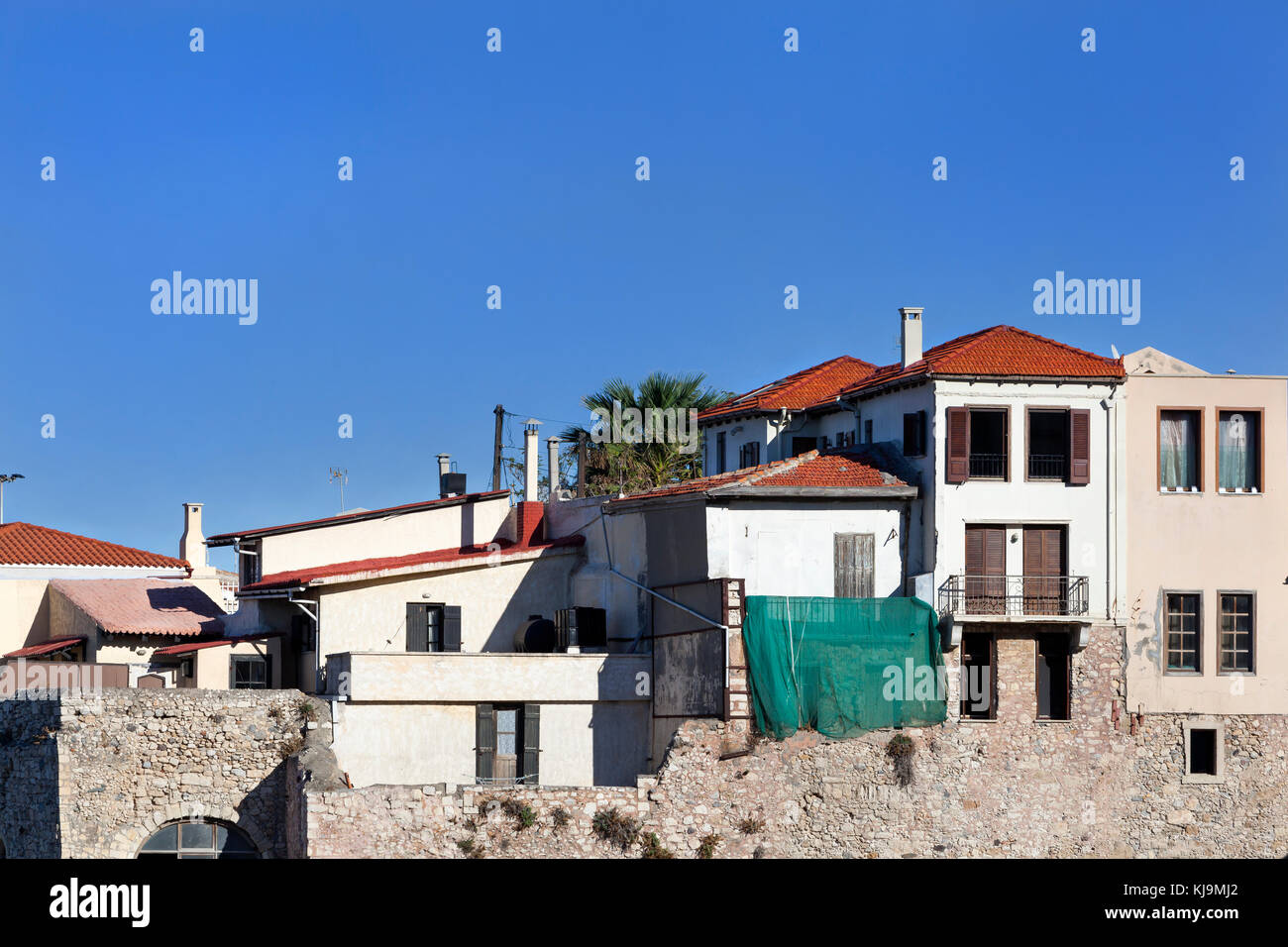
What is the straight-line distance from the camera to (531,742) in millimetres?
43156

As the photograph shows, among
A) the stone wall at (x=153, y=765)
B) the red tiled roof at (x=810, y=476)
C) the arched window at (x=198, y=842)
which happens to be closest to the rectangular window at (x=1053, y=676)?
the red tiled roof at (x=810, y=476)

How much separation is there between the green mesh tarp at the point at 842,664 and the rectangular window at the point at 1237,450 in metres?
8.71

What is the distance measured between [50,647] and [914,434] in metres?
26.1

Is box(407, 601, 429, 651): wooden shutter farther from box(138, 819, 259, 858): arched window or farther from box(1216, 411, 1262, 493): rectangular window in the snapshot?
box(1216, 411, 1262, 493): rectangular window

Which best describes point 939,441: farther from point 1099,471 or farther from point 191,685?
point 191,685

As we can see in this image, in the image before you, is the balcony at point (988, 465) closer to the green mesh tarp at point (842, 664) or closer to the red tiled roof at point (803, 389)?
the green mesh tarp at point (842, 664)

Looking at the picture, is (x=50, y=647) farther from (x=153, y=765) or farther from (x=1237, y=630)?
(x=1237, y=630)

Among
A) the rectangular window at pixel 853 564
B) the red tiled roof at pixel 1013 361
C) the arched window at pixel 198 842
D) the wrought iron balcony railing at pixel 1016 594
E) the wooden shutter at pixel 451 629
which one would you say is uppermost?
the red tiled roof at pixel 1013 361

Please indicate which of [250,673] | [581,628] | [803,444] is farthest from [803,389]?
[250,673]

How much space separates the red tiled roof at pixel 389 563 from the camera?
1771 inches

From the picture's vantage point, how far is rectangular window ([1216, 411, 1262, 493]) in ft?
147

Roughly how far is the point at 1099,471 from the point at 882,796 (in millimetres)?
9742
